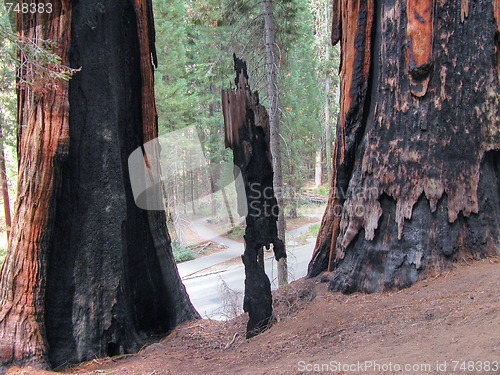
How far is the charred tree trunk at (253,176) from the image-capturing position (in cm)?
379

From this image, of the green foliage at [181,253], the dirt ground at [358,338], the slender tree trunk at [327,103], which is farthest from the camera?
the slender tree trunk at [327,103]

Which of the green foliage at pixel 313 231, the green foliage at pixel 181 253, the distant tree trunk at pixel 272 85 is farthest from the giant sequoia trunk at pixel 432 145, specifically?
the green foliage at pixel 313 231

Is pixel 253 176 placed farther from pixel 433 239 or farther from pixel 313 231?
pixel 313 231

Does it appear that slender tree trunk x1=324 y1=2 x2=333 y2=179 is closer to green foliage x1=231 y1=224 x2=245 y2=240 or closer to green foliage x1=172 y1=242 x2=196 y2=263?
green foliage x1=231 y1=224 x2=245 y2=240

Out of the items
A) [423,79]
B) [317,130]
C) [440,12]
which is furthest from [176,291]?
[317,130]

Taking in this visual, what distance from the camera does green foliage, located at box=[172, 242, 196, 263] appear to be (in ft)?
66.0

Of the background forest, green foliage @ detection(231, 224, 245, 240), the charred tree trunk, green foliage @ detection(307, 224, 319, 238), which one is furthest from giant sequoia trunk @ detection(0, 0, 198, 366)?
green foliage @ detection(307, 224, 319, 238)

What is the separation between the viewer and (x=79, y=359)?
3.79 metres

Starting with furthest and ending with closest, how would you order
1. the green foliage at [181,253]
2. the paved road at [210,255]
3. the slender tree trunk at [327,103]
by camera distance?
1. the slender tree trunk at [327,103]
2. the green foliage at [181,253]
3. the paved road at [210,255]

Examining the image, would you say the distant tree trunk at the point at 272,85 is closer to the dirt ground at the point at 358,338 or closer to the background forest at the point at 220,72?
the background forest at the point at 220,72

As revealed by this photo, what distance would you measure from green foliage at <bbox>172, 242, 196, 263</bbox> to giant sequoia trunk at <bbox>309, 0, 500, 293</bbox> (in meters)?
16.9

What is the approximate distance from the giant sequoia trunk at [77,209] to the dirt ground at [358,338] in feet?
1.13

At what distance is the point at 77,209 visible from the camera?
156 inches

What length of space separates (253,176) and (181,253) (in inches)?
682
